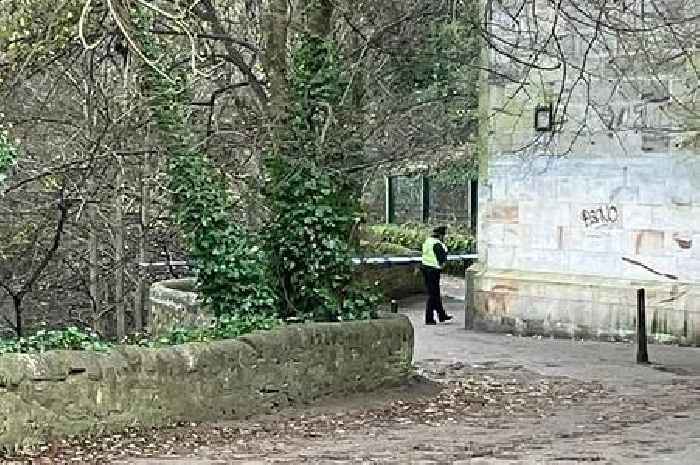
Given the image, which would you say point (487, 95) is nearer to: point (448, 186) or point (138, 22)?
point (138, 22)

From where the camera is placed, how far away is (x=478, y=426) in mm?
11547

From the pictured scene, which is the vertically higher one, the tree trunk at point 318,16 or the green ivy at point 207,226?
the tree trunk at point 318,16

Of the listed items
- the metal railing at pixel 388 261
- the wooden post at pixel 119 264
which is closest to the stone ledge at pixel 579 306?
the metal railing at pixel 388 261

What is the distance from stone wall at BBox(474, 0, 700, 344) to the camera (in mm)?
18594

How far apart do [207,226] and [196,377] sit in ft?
8.12

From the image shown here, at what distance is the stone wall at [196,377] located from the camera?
938cm

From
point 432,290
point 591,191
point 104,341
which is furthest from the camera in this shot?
point 432,290

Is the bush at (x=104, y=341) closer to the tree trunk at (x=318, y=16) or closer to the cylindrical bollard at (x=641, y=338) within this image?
the tree trunk at (x=318, y=16)

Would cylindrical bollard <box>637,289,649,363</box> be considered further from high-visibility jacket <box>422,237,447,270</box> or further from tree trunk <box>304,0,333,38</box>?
high-visibility jacket <box>422,237,447,270</box>

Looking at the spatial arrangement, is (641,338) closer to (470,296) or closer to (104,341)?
(470,296)

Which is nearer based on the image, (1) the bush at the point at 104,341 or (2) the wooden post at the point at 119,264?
(1) the bush at the point at 104,341

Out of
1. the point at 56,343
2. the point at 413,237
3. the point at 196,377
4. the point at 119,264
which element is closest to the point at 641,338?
the point at 196,377

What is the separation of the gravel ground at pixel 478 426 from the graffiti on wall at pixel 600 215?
2.64 m

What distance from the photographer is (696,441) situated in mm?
10242
